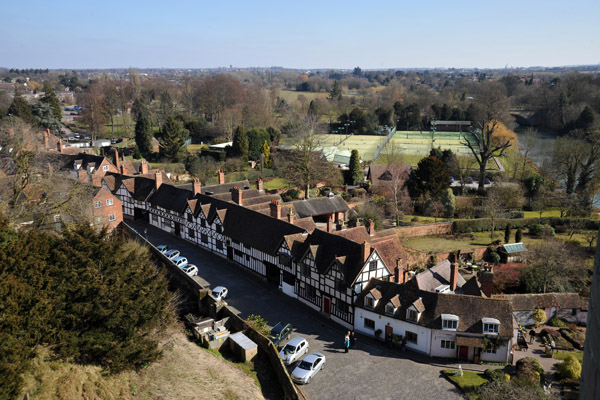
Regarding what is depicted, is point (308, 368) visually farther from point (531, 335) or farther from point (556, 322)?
point (556, 322)

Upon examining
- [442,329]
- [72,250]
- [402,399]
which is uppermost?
[72,250]

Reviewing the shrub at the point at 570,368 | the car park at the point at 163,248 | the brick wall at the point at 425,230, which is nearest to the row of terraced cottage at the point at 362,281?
the shrub at the point at 570,368

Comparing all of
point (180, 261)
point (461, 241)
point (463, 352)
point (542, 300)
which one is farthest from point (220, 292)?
point (461, 241)

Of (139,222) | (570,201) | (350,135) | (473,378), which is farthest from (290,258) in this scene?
(350,135)

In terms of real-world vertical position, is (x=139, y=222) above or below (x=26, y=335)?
below

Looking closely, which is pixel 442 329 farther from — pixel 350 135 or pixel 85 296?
pixel 350 135

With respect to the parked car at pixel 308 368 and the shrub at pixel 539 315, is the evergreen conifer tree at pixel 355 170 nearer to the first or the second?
the shrub at pixel 539 315

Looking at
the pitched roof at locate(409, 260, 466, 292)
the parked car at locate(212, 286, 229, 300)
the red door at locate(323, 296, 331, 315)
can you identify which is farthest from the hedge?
the parked car at locate(212, 286, 229, 300)
